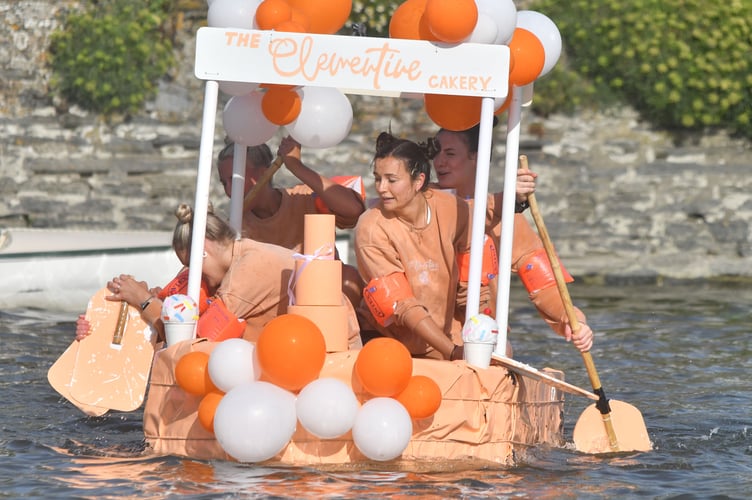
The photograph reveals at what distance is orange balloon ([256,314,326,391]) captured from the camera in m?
4.75

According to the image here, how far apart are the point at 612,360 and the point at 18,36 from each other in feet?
24.3

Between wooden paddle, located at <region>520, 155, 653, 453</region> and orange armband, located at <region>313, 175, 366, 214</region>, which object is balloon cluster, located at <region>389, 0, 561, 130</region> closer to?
wooden paddle, located at <region>520, 155, 653, 453</region>

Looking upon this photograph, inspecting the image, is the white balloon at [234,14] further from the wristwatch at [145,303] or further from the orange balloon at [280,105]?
the wristwatch at [145,303]

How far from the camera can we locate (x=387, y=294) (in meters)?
5.41

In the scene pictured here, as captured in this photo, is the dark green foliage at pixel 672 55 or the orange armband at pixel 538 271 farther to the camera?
the dark green foliage at pixel 672 55

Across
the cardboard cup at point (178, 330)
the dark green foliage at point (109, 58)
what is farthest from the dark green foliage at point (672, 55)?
the cardboard cup at point (178, 330)

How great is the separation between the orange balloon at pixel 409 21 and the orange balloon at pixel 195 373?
153cm

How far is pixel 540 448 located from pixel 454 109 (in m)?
1.58

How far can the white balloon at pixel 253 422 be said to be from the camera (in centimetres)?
467

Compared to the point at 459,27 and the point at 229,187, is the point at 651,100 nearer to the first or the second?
the point at 229,187

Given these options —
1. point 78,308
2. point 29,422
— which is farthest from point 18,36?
point 29,422

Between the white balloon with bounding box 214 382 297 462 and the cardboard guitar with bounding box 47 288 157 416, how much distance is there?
149 centimetres

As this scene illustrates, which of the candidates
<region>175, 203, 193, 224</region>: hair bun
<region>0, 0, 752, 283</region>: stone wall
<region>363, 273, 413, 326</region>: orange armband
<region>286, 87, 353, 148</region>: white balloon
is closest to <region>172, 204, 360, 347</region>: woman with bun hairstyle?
<region>175, 203, 193, 224</region>: hair bun

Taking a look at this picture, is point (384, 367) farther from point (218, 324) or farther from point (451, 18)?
point (451, 18)
